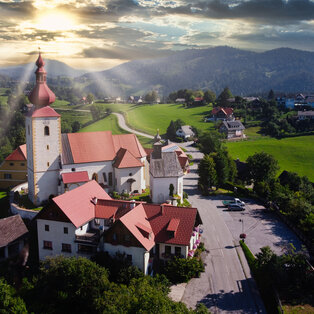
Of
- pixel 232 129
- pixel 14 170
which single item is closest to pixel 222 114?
pixel 232 129

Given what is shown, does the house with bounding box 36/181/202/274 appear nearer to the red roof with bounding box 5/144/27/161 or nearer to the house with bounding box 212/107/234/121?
the red roof with bounding box 5/144/27/161

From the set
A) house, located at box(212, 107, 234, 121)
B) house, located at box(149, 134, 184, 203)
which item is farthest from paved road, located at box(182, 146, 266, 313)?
house, located at box(212, 107, 234, 121)

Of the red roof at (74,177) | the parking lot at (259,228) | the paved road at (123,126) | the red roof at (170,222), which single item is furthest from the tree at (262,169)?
the paved road at (123,126)

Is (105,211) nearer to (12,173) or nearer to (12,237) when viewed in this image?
(12,237)

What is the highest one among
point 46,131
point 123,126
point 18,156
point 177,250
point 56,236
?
point 46,131

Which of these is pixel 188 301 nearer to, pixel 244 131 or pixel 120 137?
pixel 120 137

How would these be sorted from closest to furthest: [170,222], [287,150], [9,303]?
[9,303], [170,222], [287,150]

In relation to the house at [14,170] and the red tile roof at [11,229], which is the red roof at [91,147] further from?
Result: the red tile roof at [11,229]
